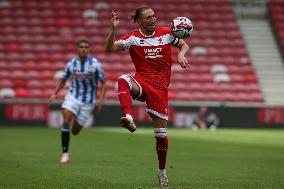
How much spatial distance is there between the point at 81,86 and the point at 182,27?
4.82 m

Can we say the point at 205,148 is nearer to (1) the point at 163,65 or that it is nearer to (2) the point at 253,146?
(2) the point at 253,146

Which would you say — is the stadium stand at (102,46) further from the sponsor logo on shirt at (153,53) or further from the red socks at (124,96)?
the red socks at (124,96)

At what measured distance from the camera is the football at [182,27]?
9344 millimetres

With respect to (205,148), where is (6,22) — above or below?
above

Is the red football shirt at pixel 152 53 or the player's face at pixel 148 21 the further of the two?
the red football shirt at pixel 152 53

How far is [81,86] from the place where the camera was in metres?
13.8

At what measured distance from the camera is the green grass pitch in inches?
373

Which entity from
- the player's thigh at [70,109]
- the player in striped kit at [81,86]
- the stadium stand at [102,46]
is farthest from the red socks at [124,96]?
the stadium stand at [102,46]

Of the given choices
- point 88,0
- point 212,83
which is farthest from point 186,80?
point 88,0

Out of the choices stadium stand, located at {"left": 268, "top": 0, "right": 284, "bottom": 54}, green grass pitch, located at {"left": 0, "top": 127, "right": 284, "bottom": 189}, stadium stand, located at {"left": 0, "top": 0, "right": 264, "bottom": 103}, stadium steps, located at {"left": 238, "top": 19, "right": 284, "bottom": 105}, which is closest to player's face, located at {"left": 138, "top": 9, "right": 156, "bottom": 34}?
green grass pitch, located at {"left": 0, "top": 127, "right": 284, "bottom": 189}

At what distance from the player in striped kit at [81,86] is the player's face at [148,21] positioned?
4.03m

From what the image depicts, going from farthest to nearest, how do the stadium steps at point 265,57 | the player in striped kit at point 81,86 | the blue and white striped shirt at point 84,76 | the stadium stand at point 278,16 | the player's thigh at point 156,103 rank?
the stadium stand at point 278,16
the stadium steps at point 265,57
the blue and white striped shirt at point 84,76
the player in striped kit at point 81,86
the player's thigh at point 156,103

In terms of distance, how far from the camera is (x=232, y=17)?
3431 cm

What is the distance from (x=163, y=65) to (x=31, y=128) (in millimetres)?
16576
